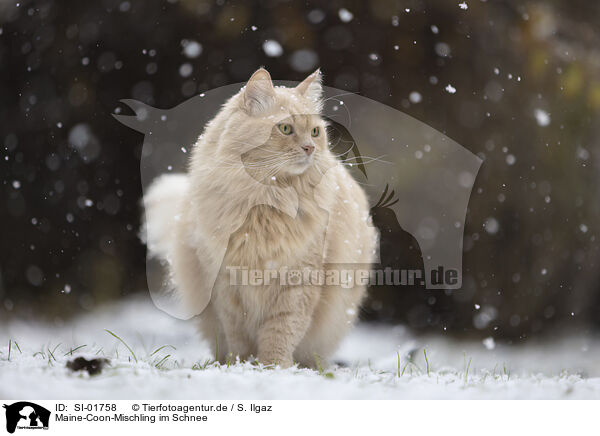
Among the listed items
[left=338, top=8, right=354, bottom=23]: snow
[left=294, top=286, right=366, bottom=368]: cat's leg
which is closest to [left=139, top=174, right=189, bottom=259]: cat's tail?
[left=294, top=286, right=366, bottom=368]: cat's leg

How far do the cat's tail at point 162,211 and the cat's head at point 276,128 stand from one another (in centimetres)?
38

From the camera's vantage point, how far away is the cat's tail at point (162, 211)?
2086 mm

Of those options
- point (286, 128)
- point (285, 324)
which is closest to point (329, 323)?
point (285, 324)

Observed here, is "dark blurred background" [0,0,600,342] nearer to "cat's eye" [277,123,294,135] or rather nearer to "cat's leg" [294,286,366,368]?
"cat's leg" [294,286,366,368]

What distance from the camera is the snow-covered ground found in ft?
4.81

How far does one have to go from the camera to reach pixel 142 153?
6.71ft

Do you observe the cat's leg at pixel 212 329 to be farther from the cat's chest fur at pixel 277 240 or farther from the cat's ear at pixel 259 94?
the cat's ear at pixel 259 94

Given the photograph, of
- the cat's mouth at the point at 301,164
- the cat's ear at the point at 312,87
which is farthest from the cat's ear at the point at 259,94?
the cat's mouth at the point at 301,164

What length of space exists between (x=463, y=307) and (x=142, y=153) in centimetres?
165

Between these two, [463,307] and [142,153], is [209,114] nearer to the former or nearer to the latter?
[142,153]

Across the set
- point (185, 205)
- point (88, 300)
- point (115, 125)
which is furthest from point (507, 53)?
point (88, 300)

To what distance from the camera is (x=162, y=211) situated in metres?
2.15

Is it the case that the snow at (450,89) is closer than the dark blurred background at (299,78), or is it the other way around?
the dark blurred background at (299,78)
